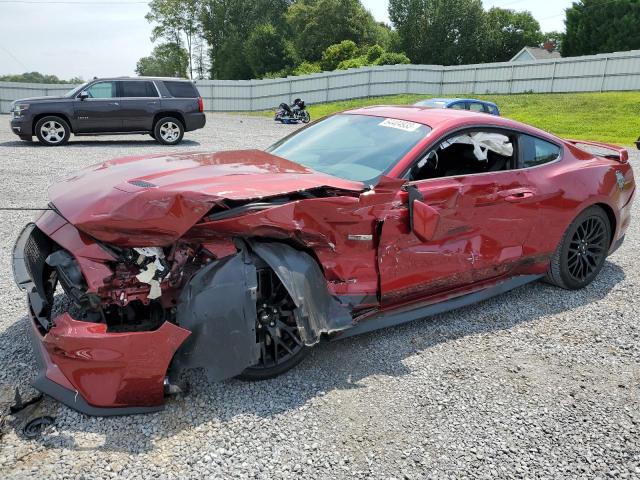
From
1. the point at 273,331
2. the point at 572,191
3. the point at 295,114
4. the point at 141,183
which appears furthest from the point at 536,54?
the point at 141,183

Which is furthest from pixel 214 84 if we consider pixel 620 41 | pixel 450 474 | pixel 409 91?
pixel 620 41

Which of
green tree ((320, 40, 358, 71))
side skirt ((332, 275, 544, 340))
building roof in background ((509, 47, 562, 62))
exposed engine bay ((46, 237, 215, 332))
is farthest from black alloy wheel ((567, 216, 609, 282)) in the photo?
building roof in background ((509, 47, 562, 62))

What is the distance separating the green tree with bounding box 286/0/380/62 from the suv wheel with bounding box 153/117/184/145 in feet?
126

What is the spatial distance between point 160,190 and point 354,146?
63.7 inches

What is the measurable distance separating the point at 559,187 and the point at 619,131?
659 inches

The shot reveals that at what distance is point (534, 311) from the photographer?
4.06 metres

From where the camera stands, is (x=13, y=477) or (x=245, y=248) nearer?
(x=13, y=477)

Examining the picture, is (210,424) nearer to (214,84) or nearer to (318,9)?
(214,84)

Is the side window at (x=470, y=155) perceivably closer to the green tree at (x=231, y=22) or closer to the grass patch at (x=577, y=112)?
the grass patch at (x=577, y=112)

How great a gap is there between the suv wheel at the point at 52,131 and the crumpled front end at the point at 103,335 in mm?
10802

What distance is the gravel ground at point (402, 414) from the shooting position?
2.33m

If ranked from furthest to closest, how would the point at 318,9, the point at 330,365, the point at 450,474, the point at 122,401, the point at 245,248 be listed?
the point at 318,9, the point at 330,365, the point at 245,248, the point at 122,401, the point at 450,474

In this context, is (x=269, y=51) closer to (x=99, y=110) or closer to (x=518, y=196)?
(x=99, y=110)

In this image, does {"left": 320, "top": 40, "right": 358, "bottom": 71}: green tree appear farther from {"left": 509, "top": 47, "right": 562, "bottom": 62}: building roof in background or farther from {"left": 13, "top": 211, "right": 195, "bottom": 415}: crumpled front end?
{"left": 13, "top": 211, "right": 195, "bottom": 415}: crumpled front end
